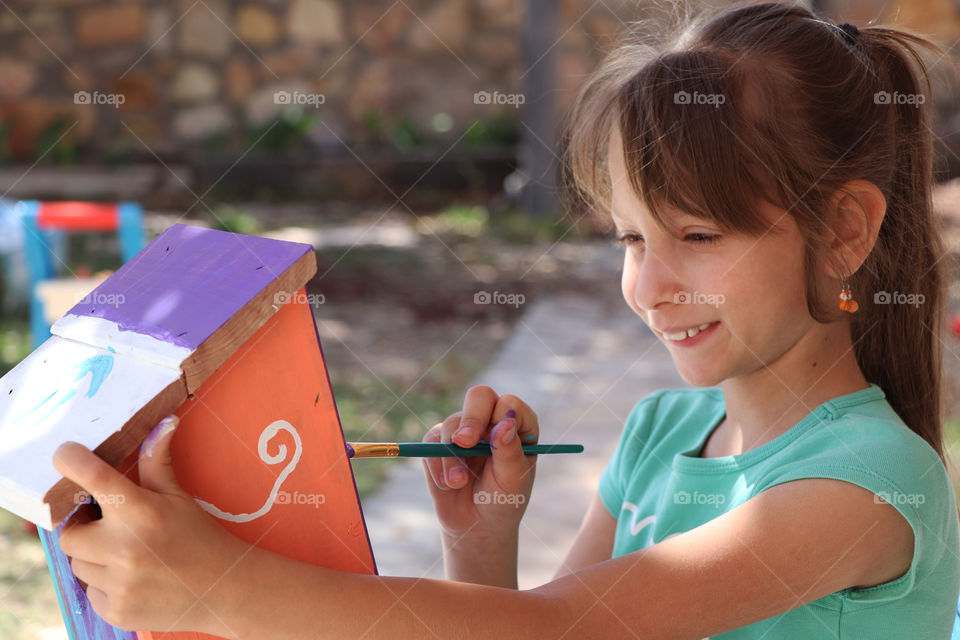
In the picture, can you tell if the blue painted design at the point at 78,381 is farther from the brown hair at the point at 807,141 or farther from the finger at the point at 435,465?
the brown hair at the point at 807,141

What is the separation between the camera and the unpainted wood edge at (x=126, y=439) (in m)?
0.74

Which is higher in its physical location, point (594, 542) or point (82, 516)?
point (82, 516)

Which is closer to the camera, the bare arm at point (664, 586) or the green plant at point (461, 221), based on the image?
the bare arm at point (664, 586)

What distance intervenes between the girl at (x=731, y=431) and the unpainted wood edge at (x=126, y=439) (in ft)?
0.06

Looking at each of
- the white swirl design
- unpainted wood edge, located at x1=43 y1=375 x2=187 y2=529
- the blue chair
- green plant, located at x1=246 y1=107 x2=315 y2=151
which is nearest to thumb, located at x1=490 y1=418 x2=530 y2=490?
the white swirl design

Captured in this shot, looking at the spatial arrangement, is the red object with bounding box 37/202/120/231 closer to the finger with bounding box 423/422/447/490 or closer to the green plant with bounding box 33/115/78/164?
the finger with bounding box 423/422/447/490

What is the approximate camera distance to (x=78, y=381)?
0.86 m

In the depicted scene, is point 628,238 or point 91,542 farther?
point 628,238

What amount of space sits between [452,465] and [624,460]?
313 millimetres

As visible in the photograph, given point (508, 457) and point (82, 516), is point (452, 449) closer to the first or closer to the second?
point (508, 457)

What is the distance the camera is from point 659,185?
3.54 ft

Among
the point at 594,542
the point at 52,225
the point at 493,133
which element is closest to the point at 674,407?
the point at 594,542

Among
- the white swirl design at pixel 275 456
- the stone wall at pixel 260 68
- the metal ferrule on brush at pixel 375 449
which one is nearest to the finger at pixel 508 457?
the metal ferrule on brush at pixel 375 449

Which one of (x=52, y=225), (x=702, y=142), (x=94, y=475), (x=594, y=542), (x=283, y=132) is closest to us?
(x=94, y=475)
